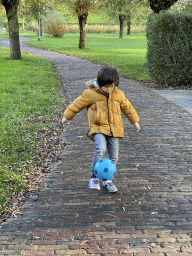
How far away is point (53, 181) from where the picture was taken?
419cm

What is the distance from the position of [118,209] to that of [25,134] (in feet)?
10.0

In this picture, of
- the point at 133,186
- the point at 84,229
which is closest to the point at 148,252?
the point at 84,229

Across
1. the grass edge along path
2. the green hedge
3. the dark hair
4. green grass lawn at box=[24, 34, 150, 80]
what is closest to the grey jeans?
the dark hair

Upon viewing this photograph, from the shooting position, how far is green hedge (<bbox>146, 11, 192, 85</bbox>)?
10.8m

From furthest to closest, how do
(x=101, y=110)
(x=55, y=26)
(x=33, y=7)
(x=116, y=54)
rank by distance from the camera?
Answer: 1. (x=55, y=26)
2. (x=116, y=54)
3. (x=33, y=7)
4. (x=101, y=110)

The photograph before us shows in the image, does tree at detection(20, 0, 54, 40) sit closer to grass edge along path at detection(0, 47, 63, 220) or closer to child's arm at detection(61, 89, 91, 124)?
grass edge along path at detection(0, 47, 63, 220)

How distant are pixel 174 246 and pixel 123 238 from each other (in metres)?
0.48

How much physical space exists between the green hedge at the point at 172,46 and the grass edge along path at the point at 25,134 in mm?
3970

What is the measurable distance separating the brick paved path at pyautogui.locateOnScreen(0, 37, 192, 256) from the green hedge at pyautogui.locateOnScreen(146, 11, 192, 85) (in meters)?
5.95

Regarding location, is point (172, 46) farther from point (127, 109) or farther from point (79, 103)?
point (79, 103)

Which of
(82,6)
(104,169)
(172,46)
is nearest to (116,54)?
(82,6)

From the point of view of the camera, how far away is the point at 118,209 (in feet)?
11.3

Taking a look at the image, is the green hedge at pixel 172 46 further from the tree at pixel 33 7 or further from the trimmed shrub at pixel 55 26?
the trimmed shrub at pixel 55 26

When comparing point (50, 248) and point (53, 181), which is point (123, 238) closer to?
point (50, 248)
